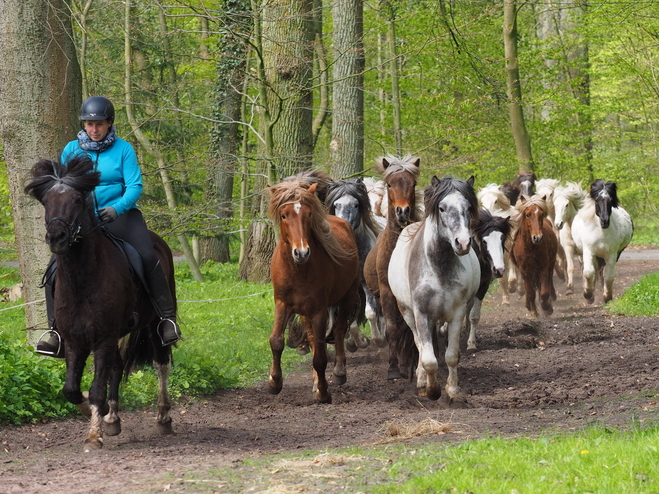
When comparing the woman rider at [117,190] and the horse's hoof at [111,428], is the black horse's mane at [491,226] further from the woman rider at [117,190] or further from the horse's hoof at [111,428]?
the horse's hoof at [111,428]

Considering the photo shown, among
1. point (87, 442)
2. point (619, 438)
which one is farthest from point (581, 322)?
point (87, 442)

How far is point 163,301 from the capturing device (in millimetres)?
7859

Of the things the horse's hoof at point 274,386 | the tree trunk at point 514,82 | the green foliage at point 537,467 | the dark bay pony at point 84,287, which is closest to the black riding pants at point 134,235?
the dark bay pony at point 84,287

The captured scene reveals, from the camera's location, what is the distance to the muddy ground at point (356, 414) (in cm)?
596

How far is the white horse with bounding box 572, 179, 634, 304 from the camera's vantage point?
55.5ft

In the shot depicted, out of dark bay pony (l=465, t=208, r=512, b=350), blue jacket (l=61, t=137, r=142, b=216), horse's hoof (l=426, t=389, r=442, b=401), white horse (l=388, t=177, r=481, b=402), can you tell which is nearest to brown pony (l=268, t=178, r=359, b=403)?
white horse (l=388, t=177, r=481, b=402)

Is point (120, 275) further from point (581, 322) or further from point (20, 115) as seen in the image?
point (581, 322)

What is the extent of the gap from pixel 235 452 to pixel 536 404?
3.24 metres

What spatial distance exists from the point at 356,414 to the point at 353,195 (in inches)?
179

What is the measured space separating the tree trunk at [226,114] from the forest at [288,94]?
0.30 feet

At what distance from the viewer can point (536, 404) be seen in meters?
8.44

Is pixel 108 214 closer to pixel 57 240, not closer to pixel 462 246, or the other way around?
pixel 57 240

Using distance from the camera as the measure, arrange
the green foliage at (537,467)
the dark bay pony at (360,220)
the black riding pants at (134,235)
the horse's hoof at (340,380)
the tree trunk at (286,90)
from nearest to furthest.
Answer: the green foliage at (537,467) < the black riding pants at (134,235) < the horse's hoof at (340,380) < the dark bay pony at (360,220) < the tree trunk at (286,90)

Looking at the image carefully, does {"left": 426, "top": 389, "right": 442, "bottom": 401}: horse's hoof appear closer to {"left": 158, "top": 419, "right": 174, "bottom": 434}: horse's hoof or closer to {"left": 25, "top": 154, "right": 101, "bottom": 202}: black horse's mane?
{"left": 158, "top": 419, "right": 174, "bottom": 434}: horse's hoof
